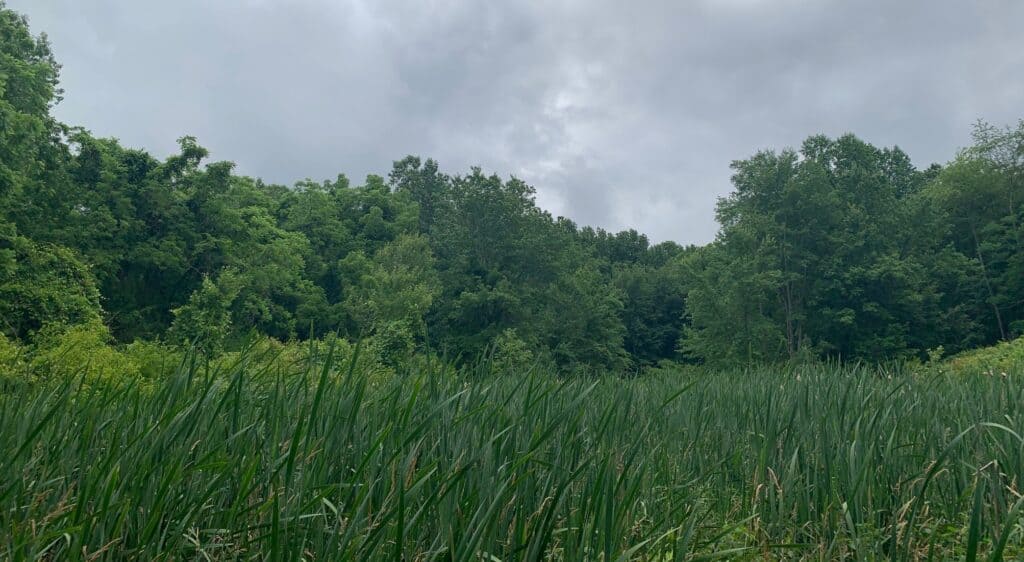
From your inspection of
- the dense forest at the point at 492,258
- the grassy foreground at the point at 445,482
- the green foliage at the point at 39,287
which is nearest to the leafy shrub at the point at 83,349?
the green foliage at the point at 39,287

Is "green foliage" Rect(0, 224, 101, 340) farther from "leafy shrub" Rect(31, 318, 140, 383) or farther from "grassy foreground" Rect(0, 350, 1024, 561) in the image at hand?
"grassy foreground" Rect(0, 350, 1024, 561)

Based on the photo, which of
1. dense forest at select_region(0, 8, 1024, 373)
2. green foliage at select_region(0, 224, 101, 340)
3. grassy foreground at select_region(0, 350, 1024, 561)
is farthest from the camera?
dense forest at select_region(0, 8, 1024, 373)

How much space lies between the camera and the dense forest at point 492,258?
1925 centimetres

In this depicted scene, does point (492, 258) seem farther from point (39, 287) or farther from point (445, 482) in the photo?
point (445, 482)

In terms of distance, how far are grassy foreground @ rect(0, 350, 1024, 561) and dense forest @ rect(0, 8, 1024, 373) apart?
51.4ft

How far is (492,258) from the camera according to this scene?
3038cm

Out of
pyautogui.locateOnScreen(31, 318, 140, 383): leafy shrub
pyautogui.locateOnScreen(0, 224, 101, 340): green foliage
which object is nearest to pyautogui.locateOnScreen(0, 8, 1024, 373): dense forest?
pyautogui.locateOnScreen(0, 224, 101, 340): green foliage

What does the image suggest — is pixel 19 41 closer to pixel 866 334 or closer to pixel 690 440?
pixel 690 440

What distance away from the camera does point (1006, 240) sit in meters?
26.4

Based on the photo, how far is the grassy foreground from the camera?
130 cm

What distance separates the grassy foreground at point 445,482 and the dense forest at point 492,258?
1567cm

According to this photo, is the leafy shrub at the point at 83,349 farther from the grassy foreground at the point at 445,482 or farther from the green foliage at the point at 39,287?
the grassy foreground at the point at 445,482

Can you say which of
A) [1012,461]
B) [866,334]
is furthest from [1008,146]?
[1012,461]

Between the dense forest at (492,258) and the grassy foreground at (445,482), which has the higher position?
the dense forest at (492,258)
